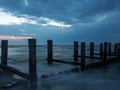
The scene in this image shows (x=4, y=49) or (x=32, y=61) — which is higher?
(x=4, y=49)

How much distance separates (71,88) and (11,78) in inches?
155

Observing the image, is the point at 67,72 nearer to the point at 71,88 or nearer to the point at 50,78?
the point at 50,78

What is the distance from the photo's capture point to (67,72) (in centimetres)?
1361

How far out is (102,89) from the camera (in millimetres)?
9734

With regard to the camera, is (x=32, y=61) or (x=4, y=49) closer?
(x=32, y=61)

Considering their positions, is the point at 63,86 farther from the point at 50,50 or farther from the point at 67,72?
the point at 50,50

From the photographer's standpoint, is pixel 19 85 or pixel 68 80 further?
pixel 68 80

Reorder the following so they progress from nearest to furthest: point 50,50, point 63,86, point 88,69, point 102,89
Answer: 1. point 102,89
2. point 63,86
3. point 88,69
4. point 50,50

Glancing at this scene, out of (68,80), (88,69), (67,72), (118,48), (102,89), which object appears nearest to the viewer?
(102,89)

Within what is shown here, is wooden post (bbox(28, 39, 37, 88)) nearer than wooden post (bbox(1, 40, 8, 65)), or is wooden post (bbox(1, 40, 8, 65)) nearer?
wooden post (bbox(28, 39, 37, 88))

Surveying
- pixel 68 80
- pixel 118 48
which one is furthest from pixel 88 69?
pixel 118 48

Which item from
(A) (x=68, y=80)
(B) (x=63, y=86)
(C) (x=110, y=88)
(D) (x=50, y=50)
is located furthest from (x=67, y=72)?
(D) (x=50, y=50)

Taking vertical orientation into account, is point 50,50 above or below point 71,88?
above

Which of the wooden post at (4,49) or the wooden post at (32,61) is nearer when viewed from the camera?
the wooden post at (32,61)
